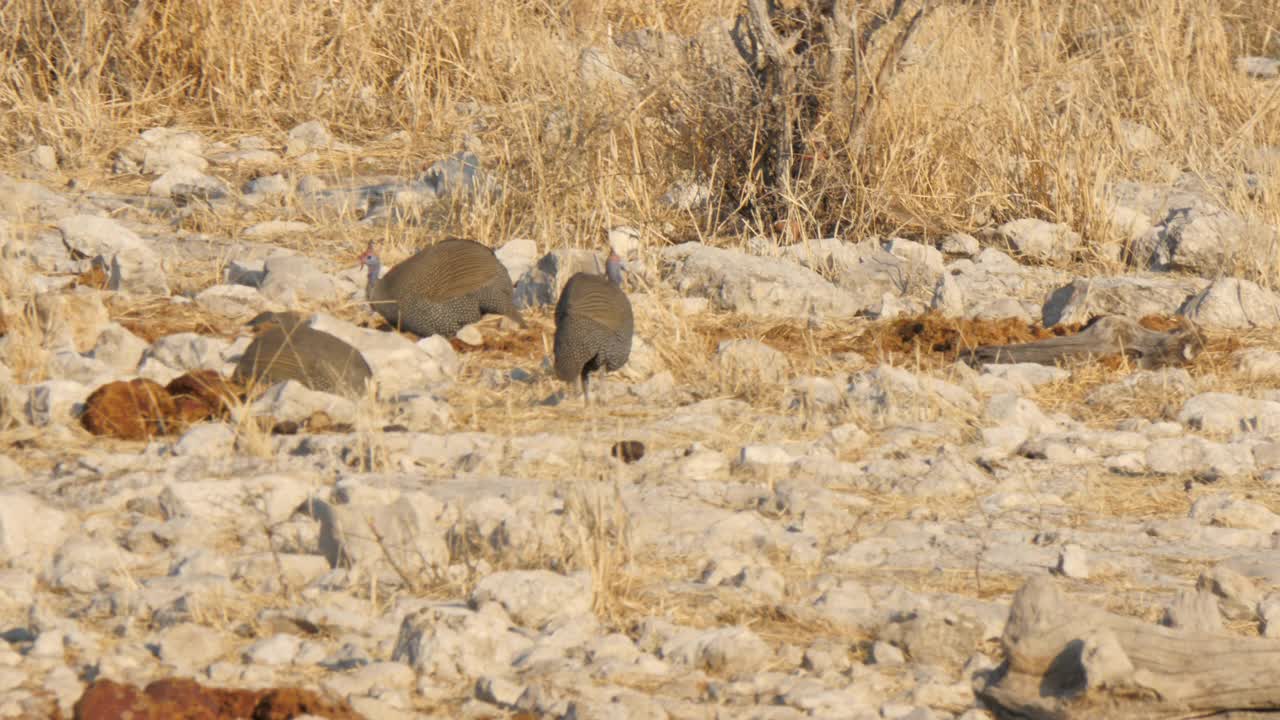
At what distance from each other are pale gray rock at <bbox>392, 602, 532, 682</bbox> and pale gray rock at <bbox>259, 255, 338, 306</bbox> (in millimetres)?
3001

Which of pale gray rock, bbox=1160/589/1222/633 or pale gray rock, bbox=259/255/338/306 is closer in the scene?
pale gray rock, bbox=1160/589/1222/633

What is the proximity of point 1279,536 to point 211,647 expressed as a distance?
96.6 inches

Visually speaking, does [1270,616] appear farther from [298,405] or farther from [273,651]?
[298,405]

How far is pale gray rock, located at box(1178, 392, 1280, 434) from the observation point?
4.59 metres

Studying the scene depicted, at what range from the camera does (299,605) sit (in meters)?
2.97

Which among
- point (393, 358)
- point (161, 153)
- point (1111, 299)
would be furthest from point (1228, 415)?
point (161, 153)

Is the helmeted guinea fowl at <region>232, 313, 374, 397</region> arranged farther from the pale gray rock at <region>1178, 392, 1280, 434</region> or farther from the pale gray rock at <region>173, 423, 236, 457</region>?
the pale gray rock at <region>1178, 392, 1280, 434</region>

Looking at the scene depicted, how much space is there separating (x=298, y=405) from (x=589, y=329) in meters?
0.87

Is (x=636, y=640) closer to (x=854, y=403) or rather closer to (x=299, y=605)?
(x=299, y=605)

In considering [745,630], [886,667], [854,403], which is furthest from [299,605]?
[854,403]

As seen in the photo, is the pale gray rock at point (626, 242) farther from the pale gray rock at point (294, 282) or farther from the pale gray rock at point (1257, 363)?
the pale gray rock at point (1257, 363)

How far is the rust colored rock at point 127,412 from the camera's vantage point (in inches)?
160

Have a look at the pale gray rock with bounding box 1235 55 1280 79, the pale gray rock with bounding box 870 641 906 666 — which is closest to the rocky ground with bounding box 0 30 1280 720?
the pale gray rock with bounding box 870 641 906 666

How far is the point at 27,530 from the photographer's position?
126 inches
